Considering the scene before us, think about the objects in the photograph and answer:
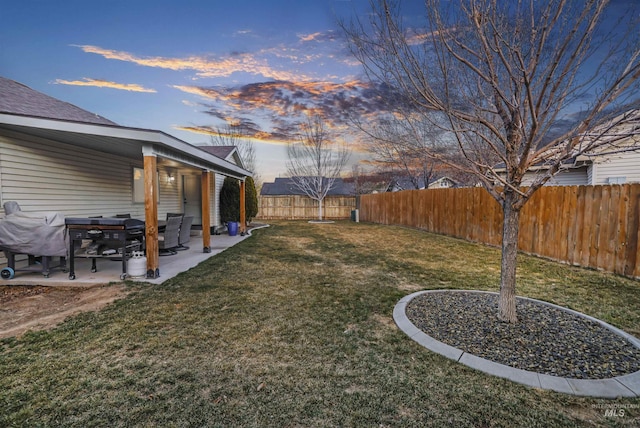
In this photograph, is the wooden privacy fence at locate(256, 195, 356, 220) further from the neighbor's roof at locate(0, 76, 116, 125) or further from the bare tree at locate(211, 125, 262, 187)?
the neighbor's roof at locate(0, 76, 116, 125)

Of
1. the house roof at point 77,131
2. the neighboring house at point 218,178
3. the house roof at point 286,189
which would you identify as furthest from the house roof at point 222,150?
the house roof at point 286,189

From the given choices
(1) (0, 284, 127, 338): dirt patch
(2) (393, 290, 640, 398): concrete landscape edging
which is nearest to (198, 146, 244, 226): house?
(1) (0, 284, 127, 338): dirt patch

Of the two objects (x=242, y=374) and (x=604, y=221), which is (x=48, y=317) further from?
(x=604, y=221)

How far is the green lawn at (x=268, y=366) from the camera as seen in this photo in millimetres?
1809

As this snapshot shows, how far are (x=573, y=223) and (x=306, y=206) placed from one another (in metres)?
16.9

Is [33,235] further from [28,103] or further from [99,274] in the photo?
[28,103]

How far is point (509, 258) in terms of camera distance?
9.72 ft

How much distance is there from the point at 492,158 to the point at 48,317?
5.97 meters

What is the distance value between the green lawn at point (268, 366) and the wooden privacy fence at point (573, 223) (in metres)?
0.96

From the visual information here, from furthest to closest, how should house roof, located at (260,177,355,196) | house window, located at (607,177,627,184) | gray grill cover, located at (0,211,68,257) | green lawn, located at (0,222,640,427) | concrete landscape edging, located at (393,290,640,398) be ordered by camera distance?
house roof, located at (260,177,355,196) < house window, located at (607,177,627,184) < gray grill cover, located at (0,211,68,257) < concrete landscape edging, located at (393,290,640,398) < green lawn, located at (0,222,640,427)

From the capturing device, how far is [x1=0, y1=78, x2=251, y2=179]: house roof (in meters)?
4.71

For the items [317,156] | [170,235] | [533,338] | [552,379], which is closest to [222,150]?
[170,235]

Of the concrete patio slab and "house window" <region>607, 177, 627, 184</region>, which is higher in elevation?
"house window" <region>607, 177, 627, 184</region>

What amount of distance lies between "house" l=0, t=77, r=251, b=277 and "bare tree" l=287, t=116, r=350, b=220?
1063 centimetres
